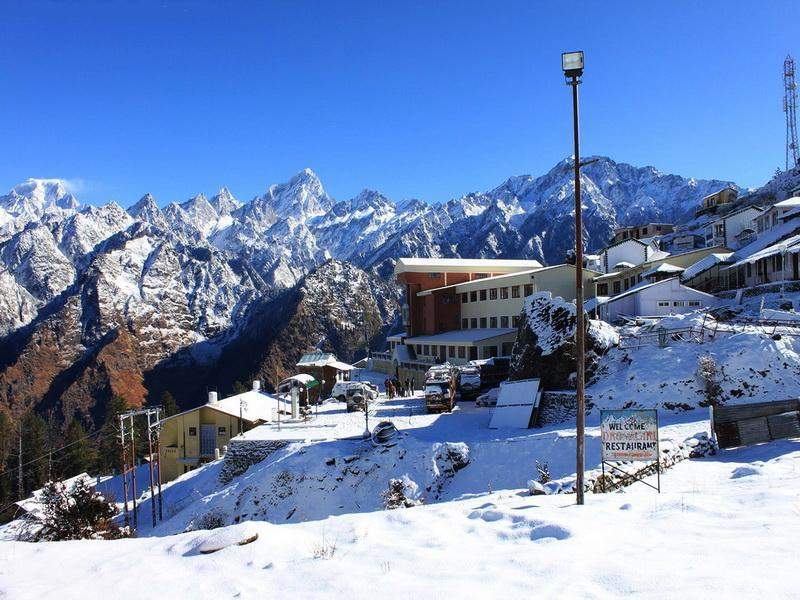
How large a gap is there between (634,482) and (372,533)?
8176 mm

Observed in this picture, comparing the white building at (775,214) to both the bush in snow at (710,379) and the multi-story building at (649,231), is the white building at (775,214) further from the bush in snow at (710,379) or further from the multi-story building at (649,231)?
the multi-story building at (649,231)

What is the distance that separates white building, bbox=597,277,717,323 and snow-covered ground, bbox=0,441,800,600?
2864 centimetres

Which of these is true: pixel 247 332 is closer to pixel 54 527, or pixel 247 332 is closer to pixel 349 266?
pixel 349 266

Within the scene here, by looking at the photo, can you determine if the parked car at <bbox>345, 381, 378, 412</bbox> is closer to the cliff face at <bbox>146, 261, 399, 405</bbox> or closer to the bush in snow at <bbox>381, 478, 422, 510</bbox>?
the bush in snow at <bbox>381, 478, 422, 510</bbox>

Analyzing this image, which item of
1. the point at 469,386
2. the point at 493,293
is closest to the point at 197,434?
the point at 469,386

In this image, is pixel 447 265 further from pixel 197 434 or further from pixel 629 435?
pixel 629 435

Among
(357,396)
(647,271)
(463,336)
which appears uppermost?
(647,271)

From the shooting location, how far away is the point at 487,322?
52094mm

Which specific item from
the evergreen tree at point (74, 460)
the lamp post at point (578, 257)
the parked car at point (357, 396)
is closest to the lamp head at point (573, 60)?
the lamp post at point (578, 257)

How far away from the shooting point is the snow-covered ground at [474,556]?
6266 millimetres

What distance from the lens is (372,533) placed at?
904cm

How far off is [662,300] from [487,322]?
17995 millimetres

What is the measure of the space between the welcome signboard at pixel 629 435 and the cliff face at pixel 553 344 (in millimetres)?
14412

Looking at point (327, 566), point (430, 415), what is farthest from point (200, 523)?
point (327, 566)
